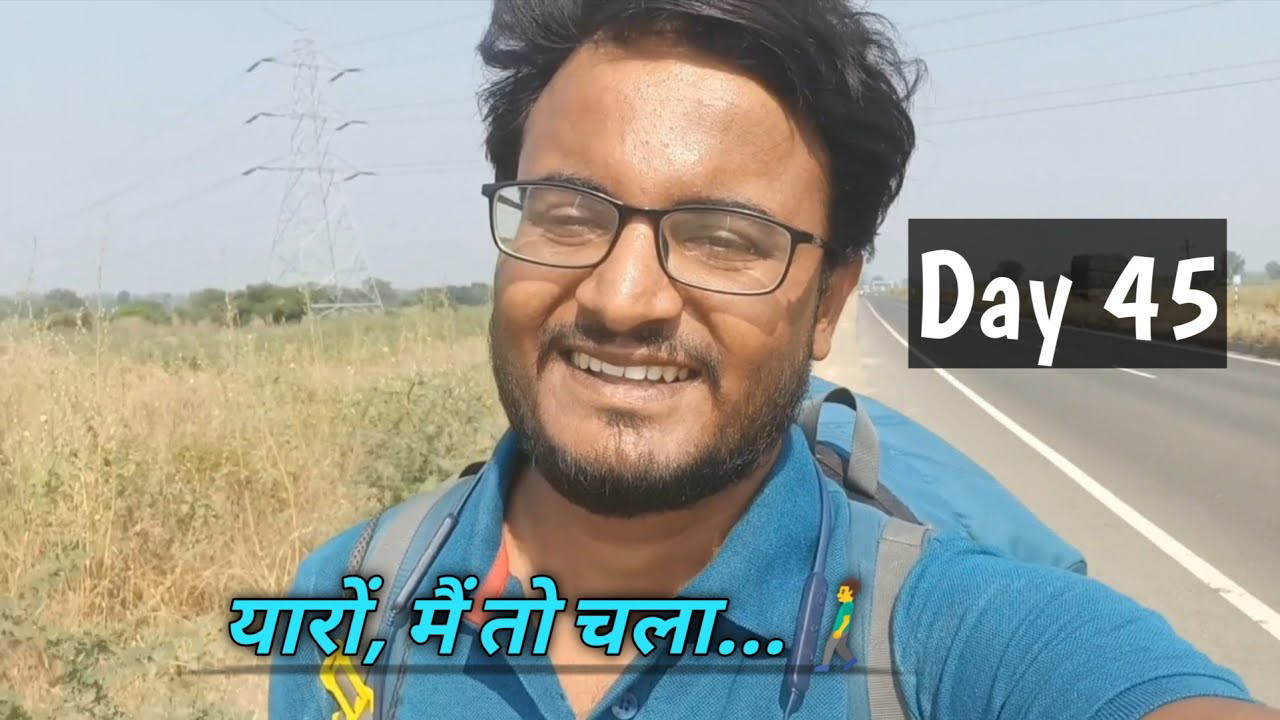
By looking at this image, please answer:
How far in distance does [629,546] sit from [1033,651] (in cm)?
60

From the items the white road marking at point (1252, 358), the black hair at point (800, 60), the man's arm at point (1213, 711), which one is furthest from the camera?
the white road marking at point (1252, 358)

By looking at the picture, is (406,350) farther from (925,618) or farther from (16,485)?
(925,618)

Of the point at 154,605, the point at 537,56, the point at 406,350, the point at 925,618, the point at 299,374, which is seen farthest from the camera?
the point at 406,350

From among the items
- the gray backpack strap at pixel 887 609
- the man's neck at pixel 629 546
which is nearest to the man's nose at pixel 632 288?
the man's neck at pixel 629 546

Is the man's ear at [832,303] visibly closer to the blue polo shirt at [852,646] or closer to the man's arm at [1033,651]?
the blue polo shirt at [852,646]

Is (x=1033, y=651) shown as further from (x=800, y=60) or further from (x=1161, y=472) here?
(x=1161, y=472)

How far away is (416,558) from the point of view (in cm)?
142

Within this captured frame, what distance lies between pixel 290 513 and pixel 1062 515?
4.80 m

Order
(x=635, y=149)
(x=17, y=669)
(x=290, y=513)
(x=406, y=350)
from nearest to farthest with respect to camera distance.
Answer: (x=635, y=149), (x=17, y=669), (x=290, y=513), (x=406, y=350)

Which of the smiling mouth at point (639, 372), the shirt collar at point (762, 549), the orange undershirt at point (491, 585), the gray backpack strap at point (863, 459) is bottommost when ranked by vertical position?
the orange undershirt at point (491, 585)

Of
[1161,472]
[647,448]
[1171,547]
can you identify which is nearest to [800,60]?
[647,448]

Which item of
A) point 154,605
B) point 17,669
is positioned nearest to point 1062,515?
point 154,605

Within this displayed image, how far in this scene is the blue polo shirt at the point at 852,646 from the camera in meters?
1.11

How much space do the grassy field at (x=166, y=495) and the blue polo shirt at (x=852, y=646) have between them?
1.69 metres
